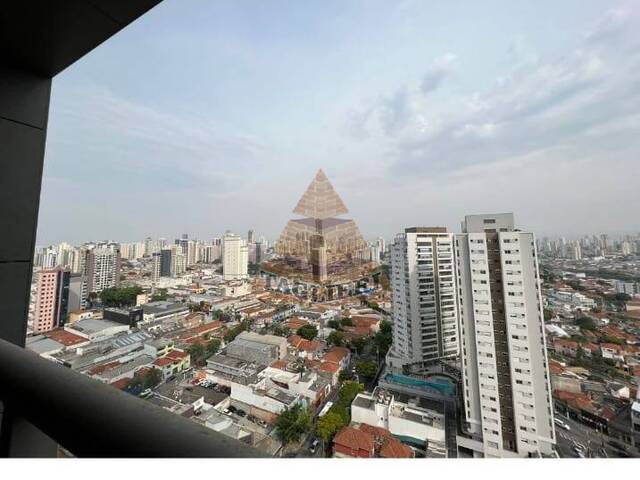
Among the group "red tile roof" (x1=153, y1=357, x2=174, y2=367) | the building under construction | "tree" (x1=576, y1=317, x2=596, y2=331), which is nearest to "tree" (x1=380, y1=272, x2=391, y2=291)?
the building under construction

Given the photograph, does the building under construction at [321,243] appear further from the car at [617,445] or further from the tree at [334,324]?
the car at [617,445]

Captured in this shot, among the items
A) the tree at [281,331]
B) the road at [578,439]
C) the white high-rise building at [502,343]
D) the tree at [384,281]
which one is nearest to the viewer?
the road at [578,439]

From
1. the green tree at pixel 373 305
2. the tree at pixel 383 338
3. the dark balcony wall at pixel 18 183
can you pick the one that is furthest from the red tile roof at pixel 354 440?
the green tree at pixel 373 305

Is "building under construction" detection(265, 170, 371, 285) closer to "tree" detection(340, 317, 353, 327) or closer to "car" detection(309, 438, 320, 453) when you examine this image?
"tree" detection(340, 317, 353, 327)

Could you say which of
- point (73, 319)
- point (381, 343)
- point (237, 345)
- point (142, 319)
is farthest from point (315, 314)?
point (73, 319)

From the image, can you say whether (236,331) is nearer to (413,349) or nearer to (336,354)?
(336,354)

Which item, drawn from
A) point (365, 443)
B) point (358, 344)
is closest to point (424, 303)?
point (358, 344)

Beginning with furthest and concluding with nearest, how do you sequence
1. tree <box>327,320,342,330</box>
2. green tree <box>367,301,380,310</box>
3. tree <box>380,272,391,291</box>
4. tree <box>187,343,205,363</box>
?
1. tree <box>380,272,391,291</box>
2. green tree <box>367,301,380,310</box>
3. tree <box>327,320,342,330</box>
4. tree <box>187,343,205,363</box>
